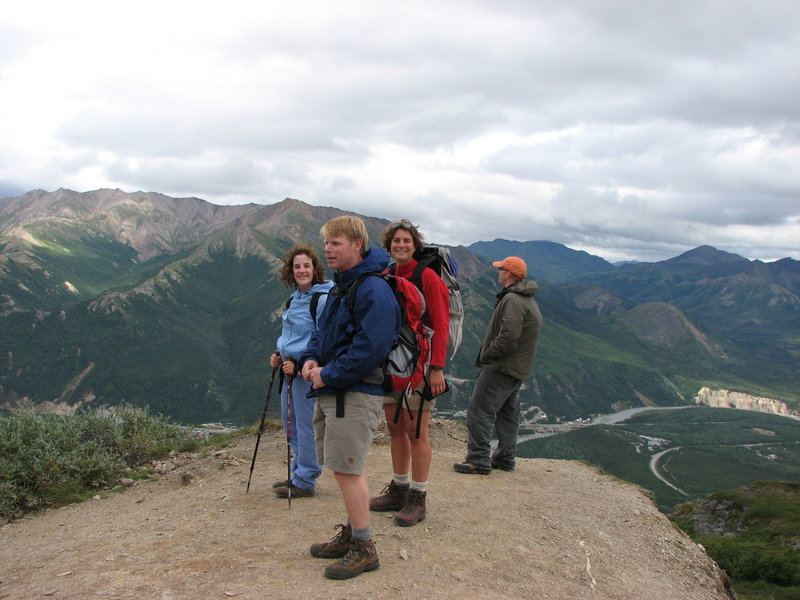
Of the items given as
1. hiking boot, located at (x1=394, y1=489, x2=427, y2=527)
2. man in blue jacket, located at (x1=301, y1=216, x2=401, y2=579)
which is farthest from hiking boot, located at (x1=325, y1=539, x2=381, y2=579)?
hiking boot, located at (x1=394, y1=489, x2=427, y2=527)

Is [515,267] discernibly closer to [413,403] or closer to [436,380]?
[436,380]

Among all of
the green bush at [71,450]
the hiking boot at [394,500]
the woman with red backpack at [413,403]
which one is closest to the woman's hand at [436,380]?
the woman with red backpack at [413,403]

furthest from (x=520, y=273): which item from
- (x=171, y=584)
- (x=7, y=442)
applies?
(x=7, y=442)

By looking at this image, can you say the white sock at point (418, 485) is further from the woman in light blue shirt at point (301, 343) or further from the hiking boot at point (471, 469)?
the hiking boot at point (471, 469)

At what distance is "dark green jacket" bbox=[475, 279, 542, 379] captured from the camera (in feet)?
27.7

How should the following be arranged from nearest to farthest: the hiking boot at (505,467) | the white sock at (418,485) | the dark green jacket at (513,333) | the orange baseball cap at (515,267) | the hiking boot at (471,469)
Answer: the white sock at (418,485) < the dark green jacket at (513,333) < the orange baseball cap at (515,267) < the hiking boot at (471,469) < the hiking boot at (505,467)

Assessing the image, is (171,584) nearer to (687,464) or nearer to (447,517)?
→ (447,517)

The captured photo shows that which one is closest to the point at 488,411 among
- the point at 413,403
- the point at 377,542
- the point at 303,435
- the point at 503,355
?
the point at 503,355

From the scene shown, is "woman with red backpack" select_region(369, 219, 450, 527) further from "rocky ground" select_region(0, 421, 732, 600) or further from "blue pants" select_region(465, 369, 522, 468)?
"blue pants" select_region(465, 369, 522, 468)

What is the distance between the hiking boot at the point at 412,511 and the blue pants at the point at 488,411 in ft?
8.88

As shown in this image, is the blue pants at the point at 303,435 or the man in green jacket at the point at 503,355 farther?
the man in green jacket at the point at 503,355

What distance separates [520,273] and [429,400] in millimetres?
3599

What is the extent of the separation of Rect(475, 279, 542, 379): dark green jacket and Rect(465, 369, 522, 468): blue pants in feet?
0.67

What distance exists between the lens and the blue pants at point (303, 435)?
7.32 m
